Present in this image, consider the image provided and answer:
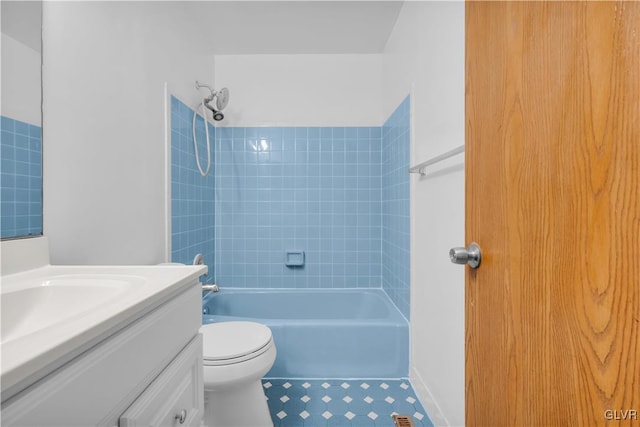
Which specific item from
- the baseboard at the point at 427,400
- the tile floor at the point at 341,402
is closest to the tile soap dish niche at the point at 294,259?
the tile floor at the point at 341,402

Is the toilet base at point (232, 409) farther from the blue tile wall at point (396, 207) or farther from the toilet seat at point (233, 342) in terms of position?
the blue tile wall at point (396, 207)

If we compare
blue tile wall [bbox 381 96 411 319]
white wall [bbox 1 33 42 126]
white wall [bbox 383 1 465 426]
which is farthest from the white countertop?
blue tile wall [bbox 381 96 411 319]

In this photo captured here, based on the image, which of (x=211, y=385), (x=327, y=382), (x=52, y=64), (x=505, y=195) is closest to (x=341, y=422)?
(x=327, y=382)

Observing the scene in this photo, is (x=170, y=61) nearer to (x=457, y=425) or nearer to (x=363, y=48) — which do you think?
(x=363, y=48)

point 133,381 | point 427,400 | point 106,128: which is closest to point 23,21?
point 106,128

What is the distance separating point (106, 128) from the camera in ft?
3.89

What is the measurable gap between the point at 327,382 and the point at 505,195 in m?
1.54

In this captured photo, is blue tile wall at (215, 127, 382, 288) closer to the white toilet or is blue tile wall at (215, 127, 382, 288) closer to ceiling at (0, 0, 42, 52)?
the white toilet

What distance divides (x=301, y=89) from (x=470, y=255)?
2.17 meters

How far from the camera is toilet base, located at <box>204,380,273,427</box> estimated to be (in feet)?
4.01

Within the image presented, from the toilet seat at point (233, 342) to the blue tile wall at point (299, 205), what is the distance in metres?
1.01

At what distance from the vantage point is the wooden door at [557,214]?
32cm

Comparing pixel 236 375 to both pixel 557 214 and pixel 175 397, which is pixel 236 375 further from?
pixel 557 214

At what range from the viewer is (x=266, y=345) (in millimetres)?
1237
